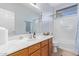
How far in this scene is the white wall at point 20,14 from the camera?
1.73m

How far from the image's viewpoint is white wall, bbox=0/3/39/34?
173 centimetres

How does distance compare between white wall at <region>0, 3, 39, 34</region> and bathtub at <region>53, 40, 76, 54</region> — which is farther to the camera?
bathtub at <region>53, 40, 76, 54</region>

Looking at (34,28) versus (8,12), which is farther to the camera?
(34,28)

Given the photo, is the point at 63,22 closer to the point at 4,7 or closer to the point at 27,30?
the point at 27,30

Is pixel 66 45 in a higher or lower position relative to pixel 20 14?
lower

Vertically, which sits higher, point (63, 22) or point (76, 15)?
point (76, 15)

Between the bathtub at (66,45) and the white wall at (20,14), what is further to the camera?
the bathtub at (66,45)

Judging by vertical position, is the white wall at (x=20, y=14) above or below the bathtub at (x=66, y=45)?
above

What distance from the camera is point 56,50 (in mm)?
2559

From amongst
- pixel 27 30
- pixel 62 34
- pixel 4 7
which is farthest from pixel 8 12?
pixel 62 34

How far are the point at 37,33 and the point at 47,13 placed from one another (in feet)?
2.09

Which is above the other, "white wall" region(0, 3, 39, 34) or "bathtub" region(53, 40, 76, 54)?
"white wall" region(0, 3, 39, 34)

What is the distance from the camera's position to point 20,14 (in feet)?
6.49

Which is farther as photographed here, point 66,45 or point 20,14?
point 66,45
